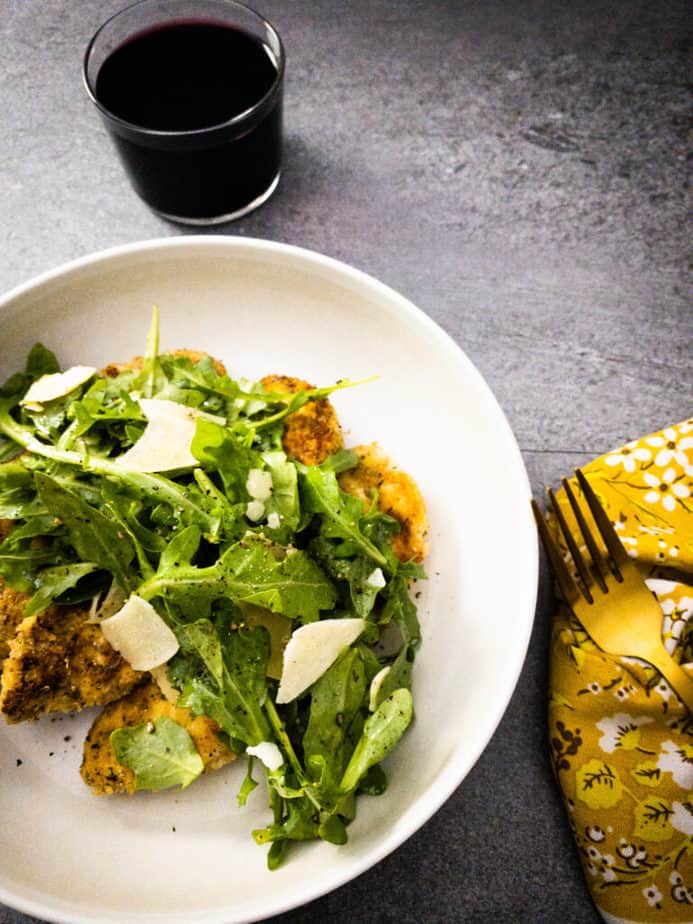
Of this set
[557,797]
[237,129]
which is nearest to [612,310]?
[237,129]

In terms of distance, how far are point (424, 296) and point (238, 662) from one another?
3.18 ft

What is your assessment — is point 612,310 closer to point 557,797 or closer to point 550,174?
point 550,174

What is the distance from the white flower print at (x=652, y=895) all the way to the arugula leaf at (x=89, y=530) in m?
1.17

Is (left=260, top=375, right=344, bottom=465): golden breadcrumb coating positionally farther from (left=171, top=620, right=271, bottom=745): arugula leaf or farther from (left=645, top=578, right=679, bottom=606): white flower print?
(left=645, top=578, right=679, bottom=606): white flower print

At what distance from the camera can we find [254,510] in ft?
4.69

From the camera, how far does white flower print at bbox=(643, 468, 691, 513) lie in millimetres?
1732

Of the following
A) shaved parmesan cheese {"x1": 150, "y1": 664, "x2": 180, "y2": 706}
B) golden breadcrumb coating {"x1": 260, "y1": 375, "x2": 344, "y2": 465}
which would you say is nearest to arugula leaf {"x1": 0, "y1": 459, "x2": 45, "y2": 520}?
shaved parmesan cheese {"x1": 150, "y1": 664, "x2": 180, "y2": 706}

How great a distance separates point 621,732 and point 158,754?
89cm

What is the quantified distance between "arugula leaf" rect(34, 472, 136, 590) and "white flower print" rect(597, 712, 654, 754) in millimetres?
981

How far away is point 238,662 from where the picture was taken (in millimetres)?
1381

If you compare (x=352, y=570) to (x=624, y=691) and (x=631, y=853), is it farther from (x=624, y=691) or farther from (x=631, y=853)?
(x=631, y=853)

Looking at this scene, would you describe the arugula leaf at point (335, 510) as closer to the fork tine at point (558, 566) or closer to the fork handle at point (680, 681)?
the fork tine at point (558, 566)

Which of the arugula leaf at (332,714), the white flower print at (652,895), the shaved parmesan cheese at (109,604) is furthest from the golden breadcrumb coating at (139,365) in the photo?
the white flower print at (652,895)

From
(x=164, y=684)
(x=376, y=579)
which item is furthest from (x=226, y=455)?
(x=164, y=684)
